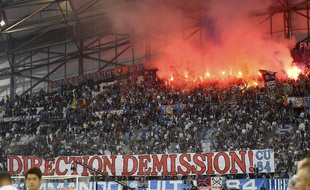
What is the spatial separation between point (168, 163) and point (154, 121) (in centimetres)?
964

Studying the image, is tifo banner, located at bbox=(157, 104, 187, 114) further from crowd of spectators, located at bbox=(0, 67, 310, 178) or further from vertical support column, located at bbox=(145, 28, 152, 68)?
vertical support column, located at bbox=(145, 28, 152, 68)

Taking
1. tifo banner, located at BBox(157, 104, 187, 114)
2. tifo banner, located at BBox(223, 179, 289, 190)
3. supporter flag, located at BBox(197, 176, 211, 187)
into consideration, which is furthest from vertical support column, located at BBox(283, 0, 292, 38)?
supporter flag, located at BBox(197, 176, 211, 187)

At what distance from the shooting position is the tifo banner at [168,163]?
28.5 meters

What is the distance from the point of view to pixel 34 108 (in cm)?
4778

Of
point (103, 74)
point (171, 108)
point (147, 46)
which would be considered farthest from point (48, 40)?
point (171, 108)

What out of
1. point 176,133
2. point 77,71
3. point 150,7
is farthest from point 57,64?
point 176,133

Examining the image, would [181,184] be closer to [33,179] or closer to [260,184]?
[260,184]

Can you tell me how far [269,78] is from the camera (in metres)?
43.8

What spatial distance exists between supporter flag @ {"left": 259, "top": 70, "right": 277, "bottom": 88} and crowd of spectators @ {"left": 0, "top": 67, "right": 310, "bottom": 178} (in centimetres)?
93

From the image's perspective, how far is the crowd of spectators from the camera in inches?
1271

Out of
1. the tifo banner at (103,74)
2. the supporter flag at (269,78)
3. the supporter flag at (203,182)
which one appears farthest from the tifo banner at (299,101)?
the tifo banner at (103,74)

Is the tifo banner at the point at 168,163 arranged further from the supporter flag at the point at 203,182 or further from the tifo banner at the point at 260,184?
the supporter flag at the point at 203,182

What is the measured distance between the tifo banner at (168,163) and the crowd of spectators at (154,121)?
1.25m

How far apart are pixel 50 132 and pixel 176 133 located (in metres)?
11.4
